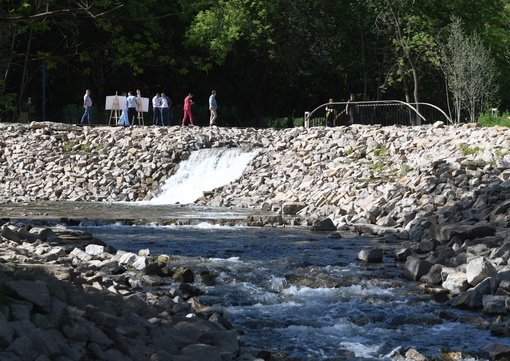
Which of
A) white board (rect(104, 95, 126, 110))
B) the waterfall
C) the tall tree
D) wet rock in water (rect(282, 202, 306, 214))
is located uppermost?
the tall tree

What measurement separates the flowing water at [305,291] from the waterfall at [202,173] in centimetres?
748

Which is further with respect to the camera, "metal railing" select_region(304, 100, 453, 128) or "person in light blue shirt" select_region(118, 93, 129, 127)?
"person in light blue shirt" select_region(118, 93, 129, 127)

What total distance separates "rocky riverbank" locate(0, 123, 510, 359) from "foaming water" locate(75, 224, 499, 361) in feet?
1.73

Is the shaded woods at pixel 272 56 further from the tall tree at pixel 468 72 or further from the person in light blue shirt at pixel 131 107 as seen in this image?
the person in light blue shirt at pixel 131 107

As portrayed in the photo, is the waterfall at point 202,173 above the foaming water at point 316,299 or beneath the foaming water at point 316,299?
above

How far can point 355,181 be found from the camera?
82.4 ft

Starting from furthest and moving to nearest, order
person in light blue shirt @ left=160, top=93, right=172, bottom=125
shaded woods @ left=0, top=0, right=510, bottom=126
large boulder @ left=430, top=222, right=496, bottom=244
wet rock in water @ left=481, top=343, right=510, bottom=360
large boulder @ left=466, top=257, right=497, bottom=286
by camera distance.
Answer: shaded woods @ left=0, top=0, right=510, bottom=126 < person in light blue shirt @ left=160, top=93, right=172, bottom=125 < large boulder @ left=430, top=222, right=496, bottom=244 < large boulder @ left=466, top=257, right=497, bottom=286 < wet rock in water @ left=481, top=343, right=510, bottom=360

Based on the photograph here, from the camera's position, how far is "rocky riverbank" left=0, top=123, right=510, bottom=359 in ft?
45.6

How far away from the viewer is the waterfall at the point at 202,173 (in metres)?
29.7

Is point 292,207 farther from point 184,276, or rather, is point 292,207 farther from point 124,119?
point 124,119

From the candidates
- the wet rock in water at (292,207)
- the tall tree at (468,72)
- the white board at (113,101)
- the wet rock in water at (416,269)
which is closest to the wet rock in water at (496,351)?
the wet rock in water at (416,269)

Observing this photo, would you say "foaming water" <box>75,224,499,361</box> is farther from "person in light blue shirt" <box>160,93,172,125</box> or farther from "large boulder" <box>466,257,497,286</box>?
"person in light blue shirt" <box>160,93,172,125</box>

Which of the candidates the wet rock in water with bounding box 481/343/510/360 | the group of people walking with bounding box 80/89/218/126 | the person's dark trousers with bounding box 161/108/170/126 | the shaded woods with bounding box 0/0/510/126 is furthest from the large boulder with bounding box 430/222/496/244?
the shaded woods with bounding box 0/0/510/126

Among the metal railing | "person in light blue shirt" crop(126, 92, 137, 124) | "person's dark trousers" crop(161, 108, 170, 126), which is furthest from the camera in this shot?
"person's dark trousers" crop(161, 108, 170, 126)
